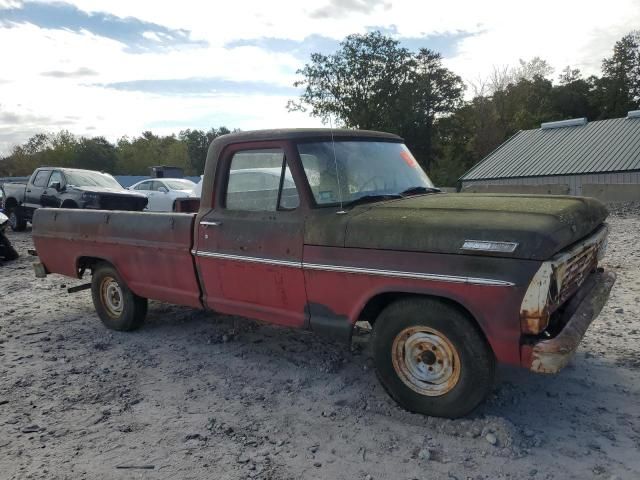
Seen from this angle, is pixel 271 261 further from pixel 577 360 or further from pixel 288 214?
pixel 577 360

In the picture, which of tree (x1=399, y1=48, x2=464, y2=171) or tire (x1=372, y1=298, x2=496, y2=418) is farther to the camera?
tree (x1=399, y1=48, x2=464, y2=171)

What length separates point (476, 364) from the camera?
10.1 ft

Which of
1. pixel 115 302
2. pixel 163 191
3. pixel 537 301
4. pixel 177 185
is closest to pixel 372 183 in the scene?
pixel 537 301

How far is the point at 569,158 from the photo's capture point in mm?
25750

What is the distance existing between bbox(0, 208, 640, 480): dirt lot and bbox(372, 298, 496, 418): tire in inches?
6.1

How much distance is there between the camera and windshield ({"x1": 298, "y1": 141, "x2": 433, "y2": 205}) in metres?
3.83

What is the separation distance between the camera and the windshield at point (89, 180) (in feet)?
42.3

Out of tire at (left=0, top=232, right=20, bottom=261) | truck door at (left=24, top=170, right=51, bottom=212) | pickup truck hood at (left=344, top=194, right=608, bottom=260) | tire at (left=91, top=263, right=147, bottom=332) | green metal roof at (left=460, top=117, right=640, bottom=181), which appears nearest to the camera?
pickup truck hood at (left=344, top=194, right=608, bottom=260)

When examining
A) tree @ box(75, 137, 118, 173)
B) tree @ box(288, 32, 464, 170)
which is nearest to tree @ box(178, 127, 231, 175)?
tree @ box(75, 137, 118, 173)

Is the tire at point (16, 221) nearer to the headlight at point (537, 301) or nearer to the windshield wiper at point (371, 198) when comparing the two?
the windshield wiper at point (371, 198)

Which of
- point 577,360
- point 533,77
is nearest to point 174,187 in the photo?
point 577,360

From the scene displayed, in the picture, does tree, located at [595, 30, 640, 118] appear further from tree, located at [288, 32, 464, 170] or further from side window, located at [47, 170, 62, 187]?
side window, located at [47, 170, 62, 187]

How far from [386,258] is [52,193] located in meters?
12.3

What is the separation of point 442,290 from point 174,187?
15.3 meters
